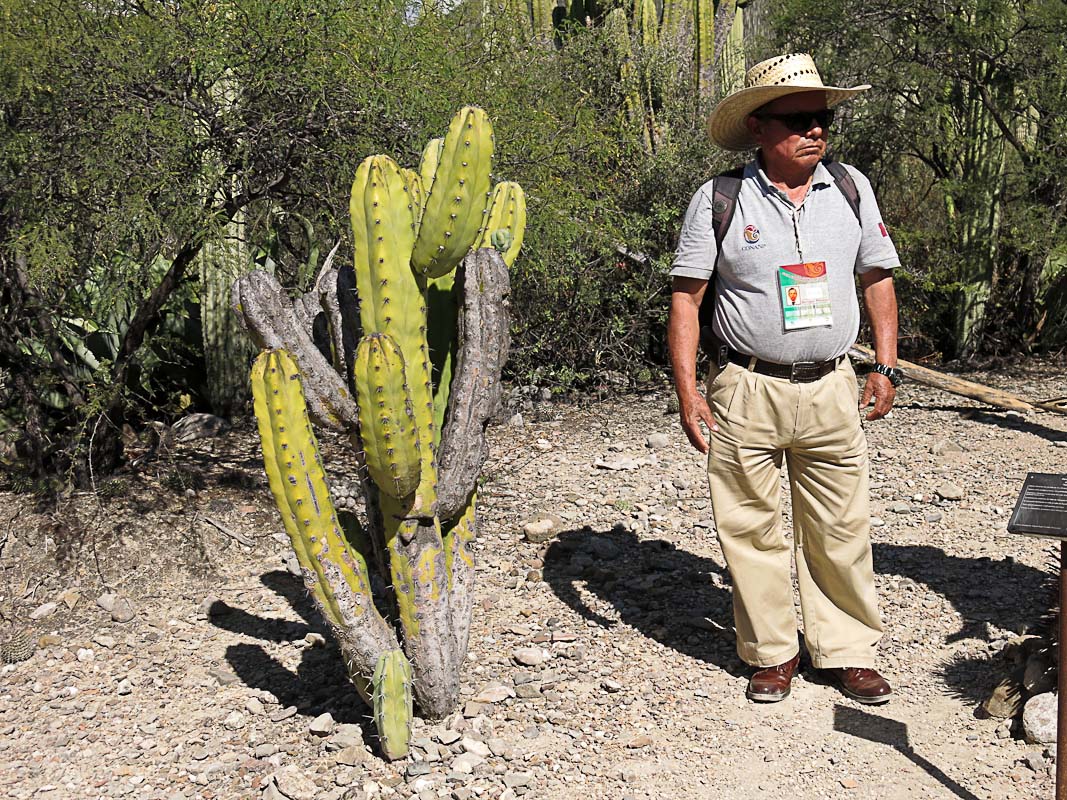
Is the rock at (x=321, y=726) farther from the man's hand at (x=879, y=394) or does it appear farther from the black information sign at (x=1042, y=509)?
the black information sign at (x=1042, y=509)

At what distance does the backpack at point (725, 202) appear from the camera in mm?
3666

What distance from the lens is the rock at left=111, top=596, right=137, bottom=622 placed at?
476 centimetres

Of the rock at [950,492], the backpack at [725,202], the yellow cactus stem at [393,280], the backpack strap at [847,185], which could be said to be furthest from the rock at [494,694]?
the rock at [950,492]

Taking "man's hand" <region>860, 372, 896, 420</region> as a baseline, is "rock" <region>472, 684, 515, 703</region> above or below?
below

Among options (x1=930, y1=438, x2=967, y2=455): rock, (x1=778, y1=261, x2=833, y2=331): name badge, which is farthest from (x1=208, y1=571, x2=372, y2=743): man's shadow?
(x1=930, y1=438, x2=967, y2=455): rock

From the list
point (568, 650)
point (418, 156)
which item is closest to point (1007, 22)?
point (418, 156)

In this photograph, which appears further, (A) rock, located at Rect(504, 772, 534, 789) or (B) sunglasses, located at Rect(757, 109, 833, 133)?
(B) sunglasses, located at Rect(757, 109, 833, 133)

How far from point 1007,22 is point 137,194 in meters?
5.91

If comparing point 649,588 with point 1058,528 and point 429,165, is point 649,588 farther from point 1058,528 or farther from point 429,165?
point 1058,528

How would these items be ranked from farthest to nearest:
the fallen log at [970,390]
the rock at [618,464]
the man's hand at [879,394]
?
the fallen log at [970,390] → the rock at [618,464] → the man's hand at [879,394]

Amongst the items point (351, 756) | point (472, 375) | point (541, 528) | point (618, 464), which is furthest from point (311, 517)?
Answer: point (618, 464)

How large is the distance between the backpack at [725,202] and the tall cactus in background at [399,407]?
0.72 metres

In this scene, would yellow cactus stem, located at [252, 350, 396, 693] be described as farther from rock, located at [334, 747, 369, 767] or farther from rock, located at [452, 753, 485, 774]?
rock, located at [452, 753, 485, 774]

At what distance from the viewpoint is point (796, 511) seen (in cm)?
397
